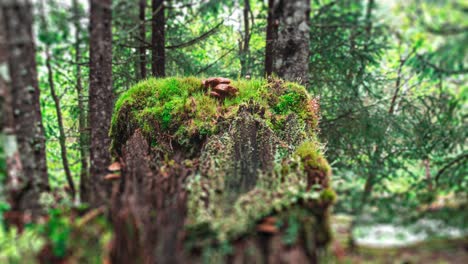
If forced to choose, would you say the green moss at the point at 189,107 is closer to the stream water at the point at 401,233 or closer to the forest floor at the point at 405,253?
the stream water at the point at 401,233

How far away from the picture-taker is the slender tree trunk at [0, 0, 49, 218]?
10.2 feet

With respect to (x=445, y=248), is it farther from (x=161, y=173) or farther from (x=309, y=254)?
(x=161, y=173)

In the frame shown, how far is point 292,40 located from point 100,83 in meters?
3.91

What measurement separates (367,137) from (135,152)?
18.7 ft

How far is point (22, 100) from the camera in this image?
3318 mm

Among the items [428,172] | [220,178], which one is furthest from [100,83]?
[428,172]

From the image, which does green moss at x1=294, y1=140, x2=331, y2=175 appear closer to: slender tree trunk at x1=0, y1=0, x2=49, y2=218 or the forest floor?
the forest floor

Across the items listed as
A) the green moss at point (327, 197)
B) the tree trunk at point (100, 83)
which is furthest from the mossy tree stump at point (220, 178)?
the tree trunk at point (100, 83)

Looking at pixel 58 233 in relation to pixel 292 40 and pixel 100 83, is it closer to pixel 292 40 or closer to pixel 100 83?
pixel 100 83

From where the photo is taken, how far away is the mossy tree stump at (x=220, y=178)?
2.46m

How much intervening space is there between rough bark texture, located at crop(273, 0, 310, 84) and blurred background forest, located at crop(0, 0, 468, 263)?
1.50 feet

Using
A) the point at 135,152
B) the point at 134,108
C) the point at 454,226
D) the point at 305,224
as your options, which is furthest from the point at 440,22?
the point at 134,108

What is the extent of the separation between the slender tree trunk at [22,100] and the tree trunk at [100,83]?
919 millimetres

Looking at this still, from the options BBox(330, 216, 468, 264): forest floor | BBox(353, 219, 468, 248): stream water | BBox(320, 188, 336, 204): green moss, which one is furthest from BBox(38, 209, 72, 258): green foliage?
BBox(353, 219, 468, 248): stream water
